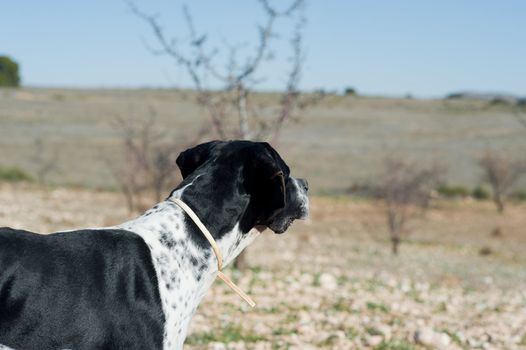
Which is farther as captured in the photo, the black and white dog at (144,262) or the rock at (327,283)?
the rock at (327,283)

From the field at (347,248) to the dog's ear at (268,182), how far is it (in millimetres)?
2922

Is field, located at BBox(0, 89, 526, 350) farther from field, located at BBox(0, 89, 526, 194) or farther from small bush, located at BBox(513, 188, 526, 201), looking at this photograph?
small bush, located at BBox(513, 188, 526, 201)

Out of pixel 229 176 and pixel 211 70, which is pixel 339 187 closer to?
pixel 211 70

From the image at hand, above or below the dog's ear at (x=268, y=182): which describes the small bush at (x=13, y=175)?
below

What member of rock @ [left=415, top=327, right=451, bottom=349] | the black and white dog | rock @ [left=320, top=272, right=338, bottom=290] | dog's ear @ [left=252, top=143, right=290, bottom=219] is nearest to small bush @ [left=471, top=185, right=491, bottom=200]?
rock @ [left=320, top=272, right=338, bottom=290]

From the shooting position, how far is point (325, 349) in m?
7.03

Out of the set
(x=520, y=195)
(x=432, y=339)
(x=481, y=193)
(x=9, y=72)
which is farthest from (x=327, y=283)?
(x=9, y=72)

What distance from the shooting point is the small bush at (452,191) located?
122 ft

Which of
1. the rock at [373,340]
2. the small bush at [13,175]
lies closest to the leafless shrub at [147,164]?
the small bush at [13,175]

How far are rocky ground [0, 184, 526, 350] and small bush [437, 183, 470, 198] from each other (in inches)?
344

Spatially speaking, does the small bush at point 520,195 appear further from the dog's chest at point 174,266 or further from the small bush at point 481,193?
the dog's chest at point 174,266

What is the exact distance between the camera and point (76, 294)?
12.1ft

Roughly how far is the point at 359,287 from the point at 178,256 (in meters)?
7.67

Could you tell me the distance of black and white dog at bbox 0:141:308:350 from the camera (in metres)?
3.62
